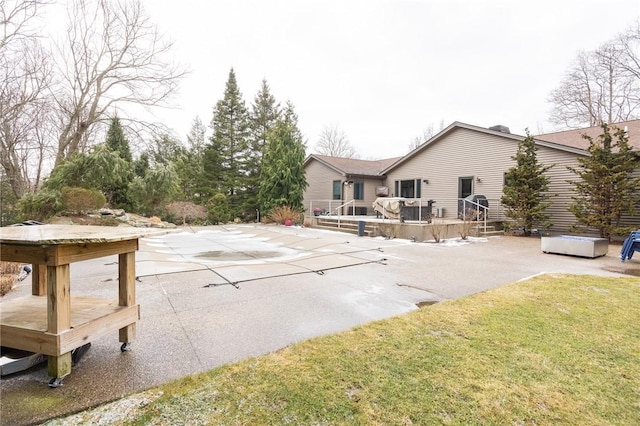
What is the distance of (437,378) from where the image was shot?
7.06ft

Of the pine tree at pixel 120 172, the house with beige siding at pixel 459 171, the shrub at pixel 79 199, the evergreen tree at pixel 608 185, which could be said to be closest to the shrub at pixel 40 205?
the shrub at pixel 79 199

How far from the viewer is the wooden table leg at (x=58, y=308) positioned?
6.38 ft

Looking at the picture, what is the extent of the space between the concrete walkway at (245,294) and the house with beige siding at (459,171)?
4.35 metres

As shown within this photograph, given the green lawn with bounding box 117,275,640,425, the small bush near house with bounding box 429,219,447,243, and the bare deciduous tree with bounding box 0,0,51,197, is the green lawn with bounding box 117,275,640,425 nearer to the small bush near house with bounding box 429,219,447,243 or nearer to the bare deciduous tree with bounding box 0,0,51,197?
the small bush near house with bounding box 429,219,447,243

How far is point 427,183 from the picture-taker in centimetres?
1608

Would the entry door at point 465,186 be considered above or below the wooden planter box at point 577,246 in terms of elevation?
above

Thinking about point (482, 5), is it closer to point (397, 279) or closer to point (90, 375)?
point (397, 279)

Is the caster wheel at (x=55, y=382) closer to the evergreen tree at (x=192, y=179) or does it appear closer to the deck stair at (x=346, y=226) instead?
the deck stair at (x=346, y=226)

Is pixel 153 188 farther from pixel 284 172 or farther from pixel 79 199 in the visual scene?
pixel 284 172

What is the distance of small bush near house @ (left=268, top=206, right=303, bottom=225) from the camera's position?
15.9m

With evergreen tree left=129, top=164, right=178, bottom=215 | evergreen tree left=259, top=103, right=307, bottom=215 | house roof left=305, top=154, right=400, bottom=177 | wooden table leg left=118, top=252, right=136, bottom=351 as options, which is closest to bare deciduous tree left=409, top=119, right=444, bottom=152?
house roof left=305, top=154, right=400, bottom=177

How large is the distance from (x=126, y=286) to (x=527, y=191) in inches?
502

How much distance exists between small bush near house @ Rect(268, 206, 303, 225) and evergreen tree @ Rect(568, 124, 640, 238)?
11246 millimetres

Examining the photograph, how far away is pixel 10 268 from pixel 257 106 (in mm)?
21756
